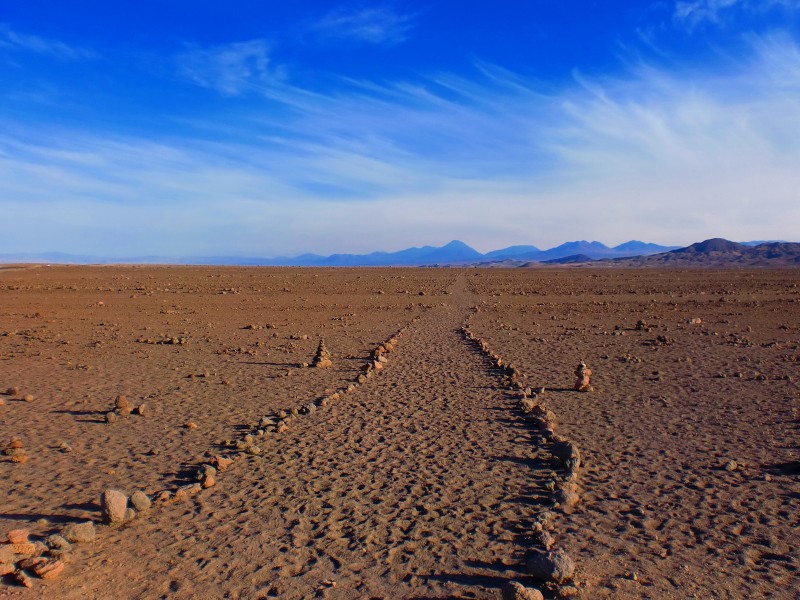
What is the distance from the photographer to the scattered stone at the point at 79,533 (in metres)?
5.30

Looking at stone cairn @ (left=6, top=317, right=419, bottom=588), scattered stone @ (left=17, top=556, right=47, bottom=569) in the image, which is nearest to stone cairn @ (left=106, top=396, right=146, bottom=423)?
stone cairn @ (left=6, top=317, right=419, bottom=588)

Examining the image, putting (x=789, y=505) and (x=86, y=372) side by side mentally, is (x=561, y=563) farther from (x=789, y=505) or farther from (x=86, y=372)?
(x=86, y=372)

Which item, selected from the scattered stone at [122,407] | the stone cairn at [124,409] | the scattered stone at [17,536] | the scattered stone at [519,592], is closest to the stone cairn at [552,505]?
the scattered stone at [519,592]

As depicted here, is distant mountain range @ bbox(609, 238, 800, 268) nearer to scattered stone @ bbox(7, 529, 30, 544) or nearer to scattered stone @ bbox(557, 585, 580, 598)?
scattered stone @ bbox(557, 585, 580, 598)

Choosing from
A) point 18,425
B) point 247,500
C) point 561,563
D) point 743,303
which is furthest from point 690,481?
point 743,303

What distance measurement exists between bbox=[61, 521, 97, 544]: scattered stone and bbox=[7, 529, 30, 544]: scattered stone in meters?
0.28

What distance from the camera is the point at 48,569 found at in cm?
478

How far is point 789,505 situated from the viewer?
614cm

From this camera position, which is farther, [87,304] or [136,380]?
[87,304]

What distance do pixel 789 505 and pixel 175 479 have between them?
645 cm

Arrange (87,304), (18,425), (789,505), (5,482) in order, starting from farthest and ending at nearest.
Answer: (87,304) → (18,425) → (5,482) → (789,505)

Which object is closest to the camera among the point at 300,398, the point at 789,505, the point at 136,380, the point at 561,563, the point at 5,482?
the point at 561,563

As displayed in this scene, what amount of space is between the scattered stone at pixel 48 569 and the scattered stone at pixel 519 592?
3.45 m

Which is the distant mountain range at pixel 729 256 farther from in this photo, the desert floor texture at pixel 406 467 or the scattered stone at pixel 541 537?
the scattered stone at pixel 541 537
